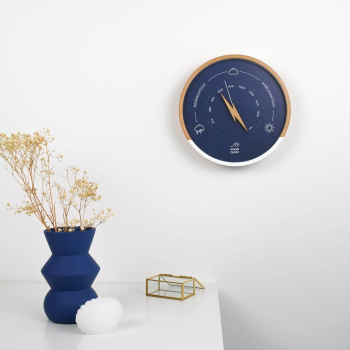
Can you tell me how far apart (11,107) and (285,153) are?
106 cm

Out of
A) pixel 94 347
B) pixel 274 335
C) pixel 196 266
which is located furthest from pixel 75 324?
pixel 274 335

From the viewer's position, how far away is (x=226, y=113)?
5.42 feet

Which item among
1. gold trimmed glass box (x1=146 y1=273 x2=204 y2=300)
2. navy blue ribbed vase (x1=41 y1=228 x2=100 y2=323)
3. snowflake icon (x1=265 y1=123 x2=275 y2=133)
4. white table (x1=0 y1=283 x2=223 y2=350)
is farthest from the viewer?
snowflake icon (x1=265 y1=123 x2=275 y2=133)

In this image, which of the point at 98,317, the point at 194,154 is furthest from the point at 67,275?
the point at 194,154

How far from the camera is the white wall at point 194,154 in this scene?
1637mm

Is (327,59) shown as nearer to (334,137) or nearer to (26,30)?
(334,137)

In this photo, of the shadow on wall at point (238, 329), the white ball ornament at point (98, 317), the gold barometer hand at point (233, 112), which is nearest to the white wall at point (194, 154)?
the shadow on wall at point (238, 329)

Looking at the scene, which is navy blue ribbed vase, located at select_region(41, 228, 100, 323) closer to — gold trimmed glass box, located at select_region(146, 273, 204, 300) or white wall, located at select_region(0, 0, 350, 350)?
gold trimmed glass box, located at select_region(146, 273, 204, 300)

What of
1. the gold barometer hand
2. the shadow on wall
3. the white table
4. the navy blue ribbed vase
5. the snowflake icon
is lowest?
the shadow on wall

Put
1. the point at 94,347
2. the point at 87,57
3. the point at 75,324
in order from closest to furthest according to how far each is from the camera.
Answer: the point at 94,347 → the point at 75,324 → the point at 87,57

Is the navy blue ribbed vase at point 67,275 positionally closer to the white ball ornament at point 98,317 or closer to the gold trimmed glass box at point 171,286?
the white ball ornament at point 98,317

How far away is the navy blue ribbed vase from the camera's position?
1273 mm

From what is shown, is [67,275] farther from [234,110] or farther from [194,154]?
[234,110]

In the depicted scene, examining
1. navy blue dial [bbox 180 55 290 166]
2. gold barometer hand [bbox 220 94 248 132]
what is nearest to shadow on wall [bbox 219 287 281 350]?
navy blue dial [bbox 180 55 290 166]
